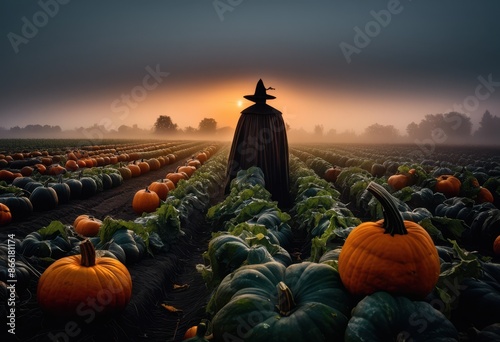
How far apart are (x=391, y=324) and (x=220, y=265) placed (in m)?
2.14

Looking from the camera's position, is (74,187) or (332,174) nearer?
(74,187)

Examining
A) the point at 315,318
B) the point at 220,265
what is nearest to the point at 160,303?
the point at 220,265

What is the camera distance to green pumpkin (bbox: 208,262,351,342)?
2.11m

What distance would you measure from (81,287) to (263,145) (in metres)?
8.42

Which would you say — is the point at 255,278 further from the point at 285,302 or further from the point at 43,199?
the point at 43,199

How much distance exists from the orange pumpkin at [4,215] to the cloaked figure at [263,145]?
6.38 meters

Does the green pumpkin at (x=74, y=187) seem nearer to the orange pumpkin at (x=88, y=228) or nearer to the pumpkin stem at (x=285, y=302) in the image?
the orange pumpkin at (x=88, y=228)

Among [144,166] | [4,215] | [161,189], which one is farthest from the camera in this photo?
[144,166]

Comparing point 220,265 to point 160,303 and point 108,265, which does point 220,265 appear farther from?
point 160,303

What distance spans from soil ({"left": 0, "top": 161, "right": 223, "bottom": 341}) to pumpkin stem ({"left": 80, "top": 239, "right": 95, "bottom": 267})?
597 mm

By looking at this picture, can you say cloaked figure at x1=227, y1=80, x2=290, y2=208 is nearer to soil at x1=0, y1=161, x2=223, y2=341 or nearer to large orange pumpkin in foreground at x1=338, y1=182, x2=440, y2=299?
soil at x1=0, y1=161, x2=223, y2=341

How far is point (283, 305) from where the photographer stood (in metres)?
2.25

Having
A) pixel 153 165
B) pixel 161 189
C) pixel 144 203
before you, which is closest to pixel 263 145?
pixel 161 189

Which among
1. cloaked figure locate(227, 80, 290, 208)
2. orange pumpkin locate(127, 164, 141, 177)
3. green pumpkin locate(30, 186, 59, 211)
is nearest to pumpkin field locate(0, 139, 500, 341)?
green pumpkin locate(30, 186, 59, 211)
